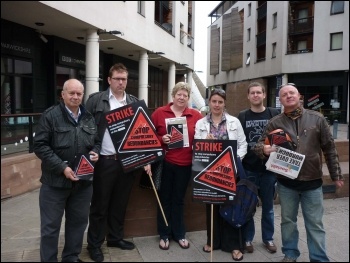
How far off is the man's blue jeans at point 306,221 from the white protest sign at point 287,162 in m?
0.23

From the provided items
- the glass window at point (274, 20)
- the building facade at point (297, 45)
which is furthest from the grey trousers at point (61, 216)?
the glass window at point (274, 20)

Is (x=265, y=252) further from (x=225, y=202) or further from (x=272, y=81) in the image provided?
(x=272, y=81)

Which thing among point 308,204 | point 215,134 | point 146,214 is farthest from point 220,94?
point 146,214

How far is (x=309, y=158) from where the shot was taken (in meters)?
3.27

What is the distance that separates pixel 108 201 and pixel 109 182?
0.24m

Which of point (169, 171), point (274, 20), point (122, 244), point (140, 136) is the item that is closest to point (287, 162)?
point (169, 171)

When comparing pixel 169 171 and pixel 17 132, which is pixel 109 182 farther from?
pixel 17 132

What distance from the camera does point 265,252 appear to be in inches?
151

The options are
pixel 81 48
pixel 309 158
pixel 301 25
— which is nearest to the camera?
pixel 301 25

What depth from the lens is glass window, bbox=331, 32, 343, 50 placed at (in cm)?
298

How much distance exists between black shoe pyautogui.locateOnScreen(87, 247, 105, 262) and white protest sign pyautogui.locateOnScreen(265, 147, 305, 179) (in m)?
1.99

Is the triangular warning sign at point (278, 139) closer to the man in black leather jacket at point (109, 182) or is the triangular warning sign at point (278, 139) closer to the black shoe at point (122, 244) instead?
the man in black leather jacket at point (109, 182)

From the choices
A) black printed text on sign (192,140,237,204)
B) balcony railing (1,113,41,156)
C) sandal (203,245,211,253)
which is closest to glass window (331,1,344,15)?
black printed text on sign (192,140,237,204)

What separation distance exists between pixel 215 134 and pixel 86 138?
1.38 metres
